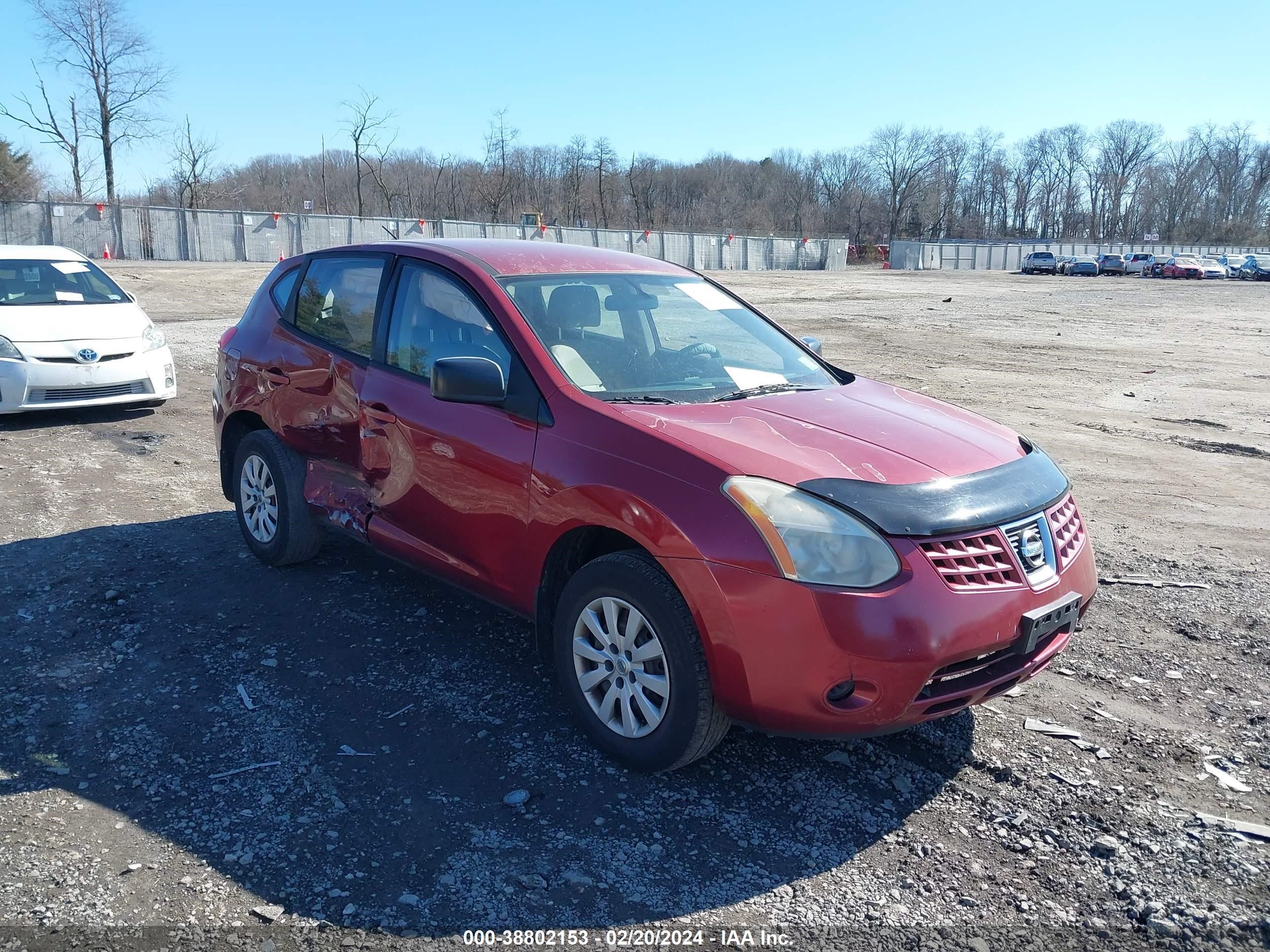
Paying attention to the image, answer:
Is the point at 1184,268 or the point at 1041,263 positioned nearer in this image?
the point at 1184,268

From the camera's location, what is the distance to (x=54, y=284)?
389 inches

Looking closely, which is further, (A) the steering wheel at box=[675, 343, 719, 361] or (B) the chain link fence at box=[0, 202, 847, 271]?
(B) the chain link fence at box=[0, 202, 847, 271]

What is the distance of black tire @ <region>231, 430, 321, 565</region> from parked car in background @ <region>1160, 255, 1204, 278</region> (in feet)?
206

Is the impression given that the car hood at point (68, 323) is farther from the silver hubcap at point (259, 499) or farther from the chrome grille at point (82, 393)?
the silver hubcap at point (259, 499)

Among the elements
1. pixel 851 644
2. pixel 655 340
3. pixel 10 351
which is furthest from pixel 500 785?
pixel 10 351

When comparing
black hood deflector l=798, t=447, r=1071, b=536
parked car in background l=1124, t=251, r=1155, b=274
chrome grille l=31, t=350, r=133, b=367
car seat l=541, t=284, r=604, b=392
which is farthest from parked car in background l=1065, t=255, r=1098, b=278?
black hood deflector l=798, t=447, r=1071, b=536

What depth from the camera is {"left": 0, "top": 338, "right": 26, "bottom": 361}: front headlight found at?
878 cm

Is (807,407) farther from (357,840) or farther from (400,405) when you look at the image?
(357,840)

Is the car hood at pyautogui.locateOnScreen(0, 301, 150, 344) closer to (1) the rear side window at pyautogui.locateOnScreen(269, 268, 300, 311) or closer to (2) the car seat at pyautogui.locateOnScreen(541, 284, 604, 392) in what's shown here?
(1) the rear side window at pyautogui.locateOnScreen(269, 268, 300, 311)

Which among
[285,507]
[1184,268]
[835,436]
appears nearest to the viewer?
[835,436]

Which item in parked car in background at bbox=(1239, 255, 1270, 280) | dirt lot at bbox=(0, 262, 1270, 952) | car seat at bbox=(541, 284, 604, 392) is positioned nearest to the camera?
dirt lot at bbox=(0, 262, 1270, 952)

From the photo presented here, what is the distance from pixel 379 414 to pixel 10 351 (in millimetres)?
6105

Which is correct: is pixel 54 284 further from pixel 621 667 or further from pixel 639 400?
pixel 621 667

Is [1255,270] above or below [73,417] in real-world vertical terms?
above
